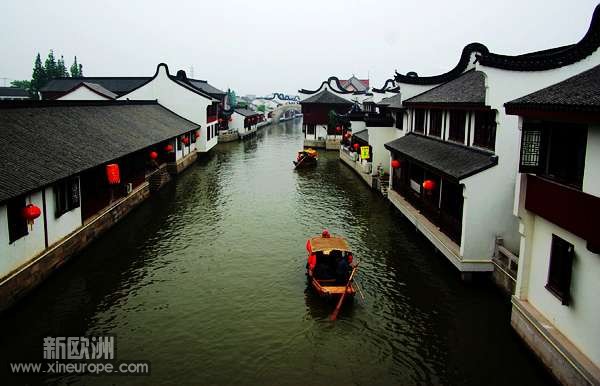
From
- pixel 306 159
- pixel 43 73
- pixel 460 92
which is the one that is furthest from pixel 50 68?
pixel 460 92

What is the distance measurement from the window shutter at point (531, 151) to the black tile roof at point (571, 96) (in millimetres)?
718

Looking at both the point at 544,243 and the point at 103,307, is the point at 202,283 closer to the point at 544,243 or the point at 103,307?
the point at 103,307

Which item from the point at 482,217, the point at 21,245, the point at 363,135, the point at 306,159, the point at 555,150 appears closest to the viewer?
the point at 555,150

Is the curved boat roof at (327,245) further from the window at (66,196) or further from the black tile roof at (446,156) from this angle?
the window at (66,196)

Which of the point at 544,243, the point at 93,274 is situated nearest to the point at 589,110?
the point at 544,243

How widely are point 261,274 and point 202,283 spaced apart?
2430mm

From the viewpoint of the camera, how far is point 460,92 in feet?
74.1

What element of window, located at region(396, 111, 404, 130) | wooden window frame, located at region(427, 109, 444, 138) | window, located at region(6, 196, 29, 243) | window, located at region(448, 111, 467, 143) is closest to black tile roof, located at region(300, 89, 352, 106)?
window, located at region(396, 111, 404, 130)

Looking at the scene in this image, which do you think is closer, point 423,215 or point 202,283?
point 202,283

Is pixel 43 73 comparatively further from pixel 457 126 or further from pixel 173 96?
pixel 457 126

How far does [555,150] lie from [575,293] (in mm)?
3813

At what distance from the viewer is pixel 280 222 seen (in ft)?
87.7

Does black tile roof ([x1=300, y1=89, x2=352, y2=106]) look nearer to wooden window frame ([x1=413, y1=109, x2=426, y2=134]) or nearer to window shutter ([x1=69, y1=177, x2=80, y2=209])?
wooden window frame ([x1=413, y1=109, x2=426, y2=134])

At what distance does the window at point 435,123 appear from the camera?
24945 millimetres
